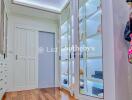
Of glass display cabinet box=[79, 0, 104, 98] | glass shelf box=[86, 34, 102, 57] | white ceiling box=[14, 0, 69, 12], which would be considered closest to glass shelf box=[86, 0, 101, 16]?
glass display cabinet box=[79, 0, 104, 98]

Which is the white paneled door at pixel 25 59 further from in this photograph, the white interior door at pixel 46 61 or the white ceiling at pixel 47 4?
the white ceiling at pixel 47 4

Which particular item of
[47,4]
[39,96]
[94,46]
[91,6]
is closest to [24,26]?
[47,4]

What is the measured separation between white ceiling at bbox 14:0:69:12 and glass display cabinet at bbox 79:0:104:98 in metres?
1.41

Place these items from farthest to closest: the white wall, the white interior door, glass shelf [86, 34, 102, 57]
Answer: the white interior door
the white wall
glass shelf [86, 34, 102, 57]

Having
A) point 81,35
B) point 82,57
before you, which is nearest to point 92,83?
point 82,57

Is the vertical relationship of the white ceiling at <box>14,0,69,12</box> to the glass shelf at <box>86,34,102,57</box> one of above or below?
above

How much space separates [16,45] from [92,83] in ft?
8.49

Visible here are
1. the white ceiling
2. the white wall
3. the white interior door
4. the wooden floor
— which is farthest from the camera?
the white interior door

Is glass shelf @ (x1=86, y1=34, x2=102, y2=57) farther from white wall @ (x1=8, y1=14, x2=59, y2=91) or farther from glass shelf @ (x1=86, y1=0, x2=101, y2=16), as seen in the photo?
white wall @ (x1=8, y1=14, x2=59, y2=91)

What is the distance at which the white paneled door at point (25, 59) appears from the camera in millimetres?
3637

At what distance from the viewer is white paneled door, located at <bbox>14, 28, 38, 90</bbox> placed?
143 inches

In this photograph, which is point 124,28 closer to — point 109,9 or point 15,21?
point 109,9

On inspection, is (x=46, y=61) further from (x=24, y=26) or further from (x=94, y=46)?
(x=94, y=46)

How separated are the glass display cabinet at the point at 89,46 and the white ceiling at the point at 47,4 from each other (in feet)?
4.62
